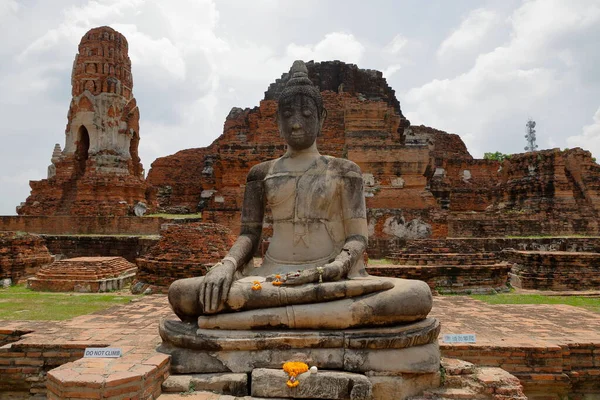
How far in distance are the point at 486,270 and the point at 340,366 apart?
6.69 meters

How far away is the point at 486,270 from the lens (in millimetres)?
9125

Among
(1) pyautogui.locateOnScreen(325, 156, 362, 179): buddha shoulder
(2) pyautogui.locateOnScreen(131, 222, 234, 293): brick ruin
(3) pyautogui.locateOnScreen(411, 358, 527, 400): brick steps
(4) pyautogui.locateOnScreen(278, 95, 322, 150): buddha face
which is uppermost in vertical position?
(4) pyautogui.locateOnScreen(278, 95, 322, 150): buddha face

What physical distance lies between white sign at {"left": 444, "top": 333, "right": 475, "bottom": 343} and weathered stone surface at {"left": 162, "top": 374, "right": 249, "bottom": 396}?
2.16m

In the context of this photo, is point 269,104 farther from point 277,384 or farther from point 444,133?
point 444,133

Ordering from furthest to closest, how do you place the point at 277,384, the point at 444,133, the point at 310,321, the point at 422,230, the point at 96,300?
1. the point at 444,133
2. the point at 422,230
3. the point at 96,300
4. the point at 310,321
5. the point at 277,384

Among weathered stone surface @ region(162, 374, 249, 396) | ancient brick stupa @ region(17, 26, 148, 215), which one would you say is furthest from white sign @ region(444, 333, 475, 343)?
ancient brick stupa @ region(17, 26, 148, 215)

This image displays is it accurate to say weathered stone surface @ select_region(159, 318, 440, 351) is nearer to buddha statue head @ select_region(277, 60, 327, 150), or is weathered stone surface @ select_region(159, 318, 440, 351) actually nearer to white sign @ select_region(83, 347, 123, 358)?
white sign @ select_region(83, 347, 123, 358)

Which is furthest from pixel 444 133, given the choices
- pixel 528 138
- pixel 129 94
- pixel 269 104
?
pixel 129 94

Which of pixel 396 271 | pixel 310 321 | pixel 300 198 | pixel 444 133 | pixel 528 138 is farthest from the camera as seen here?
pixel 528 138

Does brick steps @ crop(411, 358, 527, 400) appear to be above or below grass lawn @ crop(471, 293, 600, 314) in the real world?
above

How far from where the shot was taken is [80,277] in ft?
30.9

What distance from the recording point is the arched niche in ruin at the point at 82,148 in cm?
1984

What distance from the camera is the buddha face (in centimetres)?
451

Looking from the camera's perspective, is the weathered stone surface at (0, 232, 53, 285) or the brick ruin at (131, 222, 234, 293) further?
the weathered stone surface at (0, 232, 53, 285)
